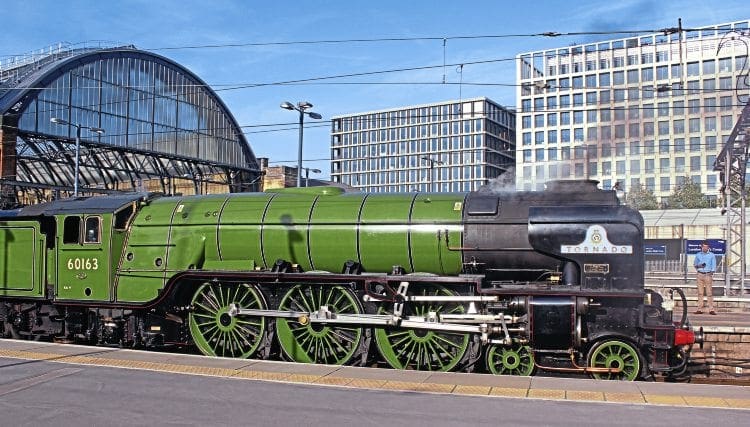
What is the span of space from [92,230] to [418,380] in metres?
7.70

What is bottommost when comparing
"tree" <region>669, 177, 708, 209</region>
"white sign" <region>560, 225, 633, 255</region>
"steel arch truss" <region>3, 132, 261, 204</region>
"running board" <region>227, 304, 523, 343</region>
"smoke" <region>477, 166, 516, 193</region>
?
"running board" <region>227, 304, 523, 343</region>

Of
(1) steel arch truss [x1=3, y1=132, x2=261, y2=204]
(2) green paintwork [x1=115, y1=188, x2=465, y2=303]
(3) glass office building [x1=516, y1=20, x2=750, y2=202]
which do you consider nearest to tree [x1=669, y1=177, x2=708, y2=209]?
(1) steel arch truss [x1=3, y1=132, x2=261, y2=204]

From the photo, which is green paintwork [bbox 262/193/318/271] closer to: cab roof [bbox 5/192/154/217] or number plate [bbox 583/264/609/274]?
cab roof [bbox 5/192/154/217]

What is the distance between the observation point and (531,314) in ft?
32.7

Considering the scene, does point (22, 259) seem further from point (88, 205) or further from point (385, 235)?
point (385, 235)

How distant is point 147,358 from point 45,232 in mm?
4926

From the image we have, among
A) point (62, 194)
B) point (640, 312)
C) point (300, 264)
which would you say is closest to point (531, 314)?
point (640, 312)

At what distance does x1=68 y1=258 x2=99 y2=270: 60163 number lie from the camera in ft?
43.2

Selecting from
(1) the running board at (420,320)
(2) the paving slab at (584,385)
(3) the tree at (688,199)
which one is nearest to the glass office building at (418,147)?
(3) the tree at (688,199)

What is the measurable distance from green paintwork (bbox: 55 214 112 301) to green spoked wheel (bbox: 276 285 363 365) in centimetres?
398

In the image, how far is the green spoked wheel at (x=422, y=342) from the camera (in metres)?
10.8

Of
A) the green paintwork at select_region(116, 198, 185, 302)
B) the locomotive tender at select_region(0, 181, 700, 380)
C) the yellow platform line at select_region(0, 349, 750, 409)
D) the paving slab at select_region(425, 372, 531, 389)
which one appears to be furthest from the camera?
the green paintwork at select_region(116, 198, 185, 302)

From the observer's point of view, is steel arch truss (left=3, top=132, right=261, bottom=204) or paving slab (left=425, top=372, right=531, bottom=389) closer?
paving slab (left=425, top=372, right=531, bottom=389)

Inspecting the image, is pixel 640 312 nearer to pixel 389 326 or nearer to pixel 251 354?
pixel 389 326
